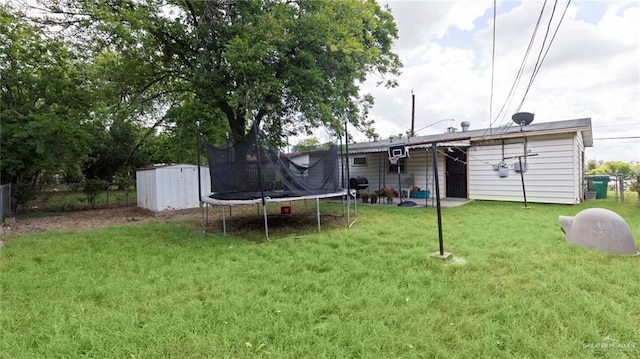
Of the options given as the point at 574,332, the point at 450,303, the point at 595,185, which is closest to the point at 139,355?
the point at 450,303

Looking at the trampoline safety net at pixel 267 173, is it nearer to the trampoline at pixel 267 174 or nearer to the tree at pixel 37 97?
the trampoline at pixel 267 174

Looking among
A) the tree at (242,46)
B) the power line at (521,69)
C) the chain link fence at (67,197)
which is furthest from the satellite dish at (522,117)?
the chain link fence at (67,197)

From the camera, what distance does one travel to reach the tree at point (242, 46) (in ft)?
22.2

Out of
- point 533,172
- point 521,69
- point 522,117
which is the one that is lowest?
point 533,172

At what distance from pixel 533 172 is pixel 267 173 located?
7.84 meters

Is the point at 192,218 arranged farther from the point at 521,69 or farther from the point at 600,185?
the point at 600,185

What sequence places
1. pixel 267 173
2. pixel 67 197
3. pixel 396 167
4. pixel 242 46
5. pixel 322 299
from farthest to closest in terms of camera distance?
pixel 396 167, pixel 67 197, pixel 242 46, pixel 267 173, pixel 322 299

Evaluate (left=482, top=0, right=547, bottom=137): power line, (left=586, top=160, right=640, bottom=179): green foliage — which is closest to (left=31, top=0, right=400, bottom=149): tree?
(left=482, top=0, right=547, bottom=137): power line

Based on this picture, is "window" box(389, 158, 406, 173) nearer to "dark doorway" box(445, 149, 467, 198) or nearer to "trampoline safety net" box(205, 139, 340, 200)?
"dark doorway" box(445, 149, 467, 198)

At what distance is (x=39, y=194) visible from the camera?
31.6 feet

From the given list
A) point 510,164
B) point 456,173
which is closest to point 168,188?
point 456,173

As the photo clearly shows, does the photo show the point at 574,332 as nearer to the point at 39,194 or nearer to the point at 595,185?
the point at 595,185

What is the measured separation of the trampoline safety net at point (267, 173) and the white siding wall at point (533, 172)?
5978 millimetres

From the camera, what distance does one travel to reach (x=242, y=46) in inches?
256
